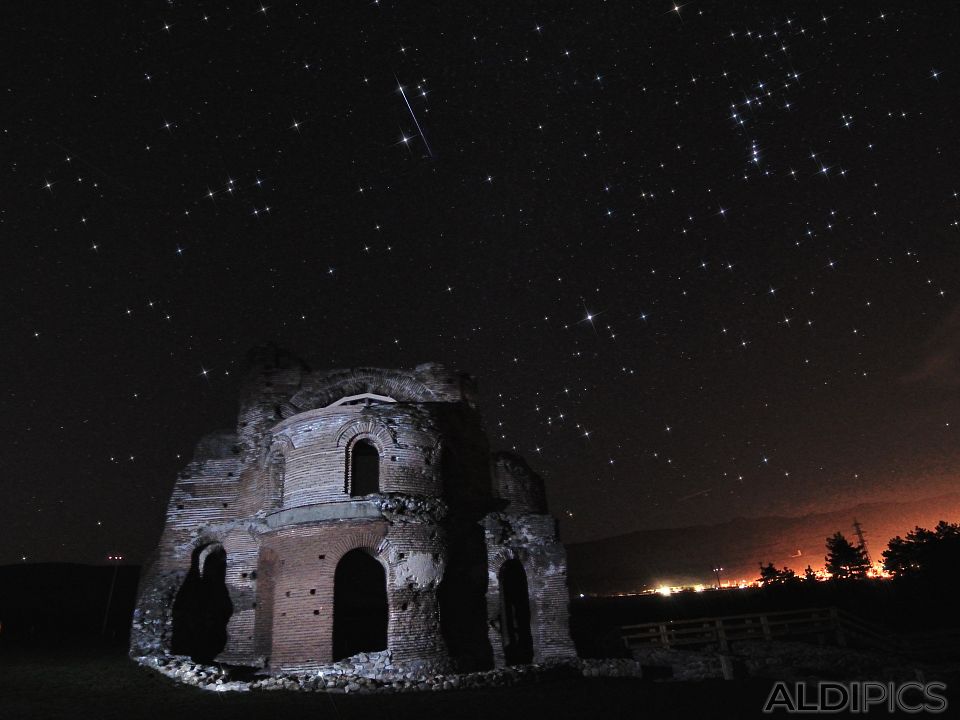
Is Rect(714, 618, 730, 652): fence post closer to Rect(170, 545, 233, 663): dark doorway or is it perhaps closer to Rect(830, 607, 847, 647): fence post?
Rect(830, 607, 847, 647): fence post

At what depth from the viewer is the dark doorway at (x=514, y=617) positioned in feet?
61.0

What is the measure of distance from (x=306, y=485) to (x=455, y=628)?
18.5 ft

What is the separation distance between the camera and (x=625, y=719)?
1022 cm

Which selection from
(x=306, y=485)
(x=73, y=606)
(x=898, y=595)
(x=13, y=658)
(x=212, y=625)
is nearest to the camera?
(x=306, y=485)

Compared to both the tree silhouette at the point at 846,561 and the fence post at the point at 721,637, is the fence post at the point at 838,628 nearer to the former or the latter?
→ the fence post at the point at 721,637

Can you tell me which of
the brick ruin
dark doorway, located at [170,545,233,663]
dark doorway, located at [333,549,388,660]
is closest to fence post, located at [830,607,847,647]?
the brick ruin

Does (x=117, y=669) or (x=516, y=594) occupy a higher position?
(x=516, y=594)

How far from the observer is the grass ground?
10.7 m

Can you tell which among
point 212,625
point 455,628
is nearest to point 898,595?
point 455,628

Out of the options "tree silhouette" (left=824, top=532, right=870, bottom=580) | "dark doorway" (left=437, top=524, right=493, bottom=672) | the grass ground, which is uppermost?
"tree silhouette" (left=824, top=532, right=870, bottom=580)

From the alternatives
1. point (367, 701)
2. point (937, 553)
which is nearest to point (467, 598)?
point (367, 701)

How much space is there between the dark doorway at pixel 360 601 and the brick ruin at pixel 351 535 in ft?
3.34

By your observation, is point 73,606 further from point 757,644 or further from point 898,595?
point 898,595

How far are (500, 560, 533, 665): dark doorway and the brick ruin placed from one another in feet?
0.25
